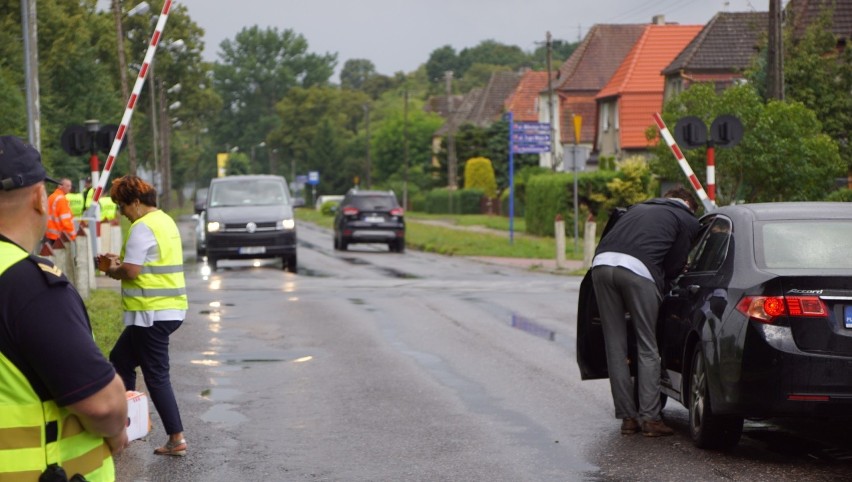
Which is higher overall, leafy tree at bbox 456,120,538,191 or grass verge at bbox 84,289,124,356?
leafy tree at bbox 456,120,538,191

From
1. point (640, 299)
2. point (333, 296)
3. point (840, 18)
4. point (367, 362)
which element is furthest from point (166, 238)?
point (840, 18)

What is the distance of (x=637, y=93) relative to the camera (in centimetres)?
6850

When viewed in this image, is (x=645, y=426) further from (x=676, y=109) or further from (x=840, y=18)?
(x=840, y=18)

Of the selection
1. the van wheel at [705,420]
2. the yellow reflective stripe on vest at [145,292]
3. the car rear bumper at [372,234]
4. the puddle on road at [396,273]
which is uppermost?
the yellow reflective stripe on vest at [145,292]

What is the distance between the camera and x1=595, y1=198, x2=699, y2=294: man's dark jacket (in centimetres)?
979

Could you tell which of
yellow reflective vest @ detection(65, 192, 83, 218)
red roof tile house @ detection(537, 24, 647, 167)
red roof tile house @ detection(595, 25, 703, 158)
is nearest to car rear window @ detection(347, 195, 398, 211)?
yellow reflective vest @ detection(65, 192, 83, 218)

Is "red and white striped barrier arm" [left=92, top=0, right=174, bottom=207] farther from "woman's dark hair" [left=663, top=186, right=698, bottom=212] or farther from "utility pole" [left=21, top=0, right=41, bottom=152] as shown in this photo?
"woman's dark hair" [left=663, top=186, right=698, bottom=212]

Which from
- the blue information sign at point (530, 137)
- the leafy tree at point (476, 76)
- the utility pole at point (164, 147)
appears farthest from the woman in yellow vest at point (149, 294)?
the leafy tree at point (476, 76)

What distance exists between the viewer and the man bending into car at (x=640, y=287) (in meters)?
9.76

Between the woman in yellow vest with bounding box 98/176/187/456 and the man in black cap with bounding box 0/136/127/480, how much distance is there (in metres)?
5.34

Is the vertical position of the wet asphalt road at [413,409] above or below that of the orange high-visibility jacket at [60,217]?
below

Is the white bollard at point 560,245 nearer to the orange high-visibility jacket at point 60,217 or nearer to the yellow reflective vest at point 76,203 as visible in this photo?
the yellow reflective vest at point 76,203

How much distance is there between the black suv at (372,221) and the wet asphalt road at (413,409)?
18969 millimetres

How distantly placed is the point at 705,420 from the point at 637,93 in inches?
2387
